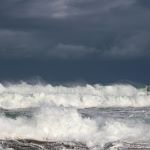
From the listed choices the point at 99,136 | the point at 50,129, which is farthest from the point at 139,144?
the point at 50,129

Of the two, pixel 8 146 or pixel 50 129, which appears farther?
pixel 50 129

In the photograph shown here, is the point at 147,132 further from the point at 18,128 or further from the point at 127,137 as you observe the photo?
the point at 18,128

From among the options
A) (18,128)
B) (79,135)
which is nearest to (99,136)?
(79,135)

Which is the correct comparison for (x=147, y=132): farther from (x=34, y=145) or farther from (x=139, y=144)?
(x=34, y=145)

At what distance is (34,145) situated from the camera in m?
174

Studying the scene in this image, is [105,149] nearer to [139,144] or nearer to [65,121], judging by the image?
[139,144]

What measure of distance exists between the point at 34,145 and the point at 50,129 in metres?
19.6

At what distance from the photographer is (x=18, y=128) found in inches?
7411

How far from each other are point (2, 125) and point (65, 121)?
1590 cm

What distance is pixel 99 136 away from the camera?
609 feet

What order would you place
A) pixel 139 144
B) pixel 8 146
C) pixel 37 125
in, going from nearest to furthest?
pixel 8 146
pixel 139 144
pixel 37 125

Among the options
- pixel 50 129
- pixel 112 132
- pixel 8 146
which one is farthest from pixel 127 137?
pixel 8 146

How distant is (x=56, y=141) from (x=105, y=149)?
566 inches

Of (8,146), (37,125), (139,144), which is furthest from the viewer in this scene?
(37,125)
